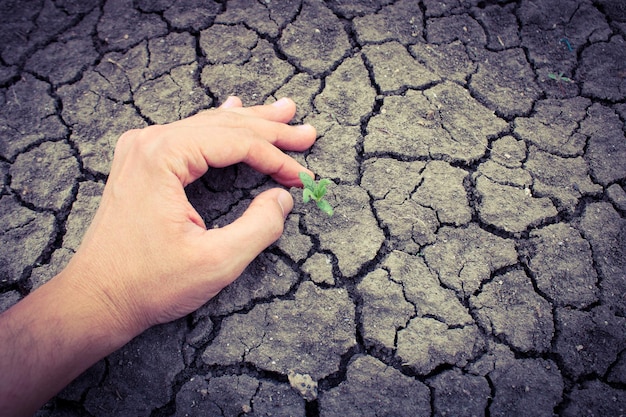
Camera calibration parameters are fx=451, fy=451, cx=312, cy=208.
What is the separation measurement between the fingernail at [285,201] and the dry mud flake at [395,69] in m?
0.96

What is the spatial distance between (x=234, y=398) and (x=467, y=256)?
4.15 feet

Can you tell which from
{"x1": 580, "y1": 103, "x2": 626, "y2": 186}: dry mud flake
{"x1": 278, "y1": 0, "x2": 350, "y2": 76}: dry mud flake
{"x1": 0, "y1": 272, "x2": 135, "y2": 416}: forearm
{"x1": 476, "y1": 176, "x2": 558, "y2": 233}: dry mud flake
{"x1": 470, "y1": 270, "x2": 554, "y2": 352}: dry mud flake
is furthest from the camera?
{"x1": 278, "y1": 0, "x2": 350, "y2": 76}: dry mud flake

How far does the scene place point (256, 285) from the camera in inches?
83.7

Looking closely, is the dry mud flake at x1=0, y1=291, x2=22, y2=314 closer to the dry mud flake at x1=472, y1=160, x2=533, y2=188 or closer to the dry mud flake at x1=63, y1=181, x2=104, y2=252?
the dry mud flake at x1=63, y1=181, x2=104, y2=252

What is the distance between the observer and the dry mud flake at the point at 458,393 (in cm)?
192

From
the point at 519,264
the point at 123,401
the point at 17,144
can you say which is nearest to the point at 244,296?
the point at 123,401

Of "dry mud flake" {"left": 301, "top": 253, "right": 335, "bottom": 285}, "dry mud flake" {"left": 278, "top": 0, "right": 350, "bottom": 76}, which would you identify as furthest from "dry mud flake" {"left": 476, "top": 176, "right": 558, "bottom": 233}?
"dry mud flake" {"left": 278, "top": 0, "right": 350, "bottom": 76}

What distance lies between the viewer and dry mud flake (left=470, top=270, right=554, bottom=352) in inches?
80.1

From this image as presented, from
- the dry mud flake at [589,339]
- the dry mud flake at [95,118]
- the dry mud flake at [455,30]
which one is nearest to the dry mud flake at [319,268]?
the dry mud flake at [589,339]

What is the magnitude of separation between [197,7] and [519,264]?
2434mm

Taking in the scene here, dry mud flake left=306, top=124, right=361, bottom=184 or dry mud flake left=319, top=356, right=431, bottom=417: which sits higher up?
dry mud flake left=306, top=124, right=361, bottom=184

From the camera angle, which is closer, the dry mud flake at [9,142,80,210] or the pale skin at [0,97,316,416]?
the pale skin at [0,97,316,416]

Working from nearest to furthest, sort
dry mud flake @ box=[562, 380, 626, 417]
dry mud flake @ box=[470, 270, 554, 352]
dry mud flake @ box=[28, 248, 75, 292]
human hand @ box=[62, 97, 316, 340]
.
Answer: human hand @ box=[62, 97, 316, 340] < dry mud flake @ box=[562, 380, 626, 417] < dry mud flake @ box=[470, 270, 554, 352] < dry mud flake @ box=[28, 248, 75, 292]

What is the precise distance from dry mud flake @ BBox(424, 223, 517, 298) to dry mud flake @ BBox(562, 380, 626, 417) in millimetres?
595
